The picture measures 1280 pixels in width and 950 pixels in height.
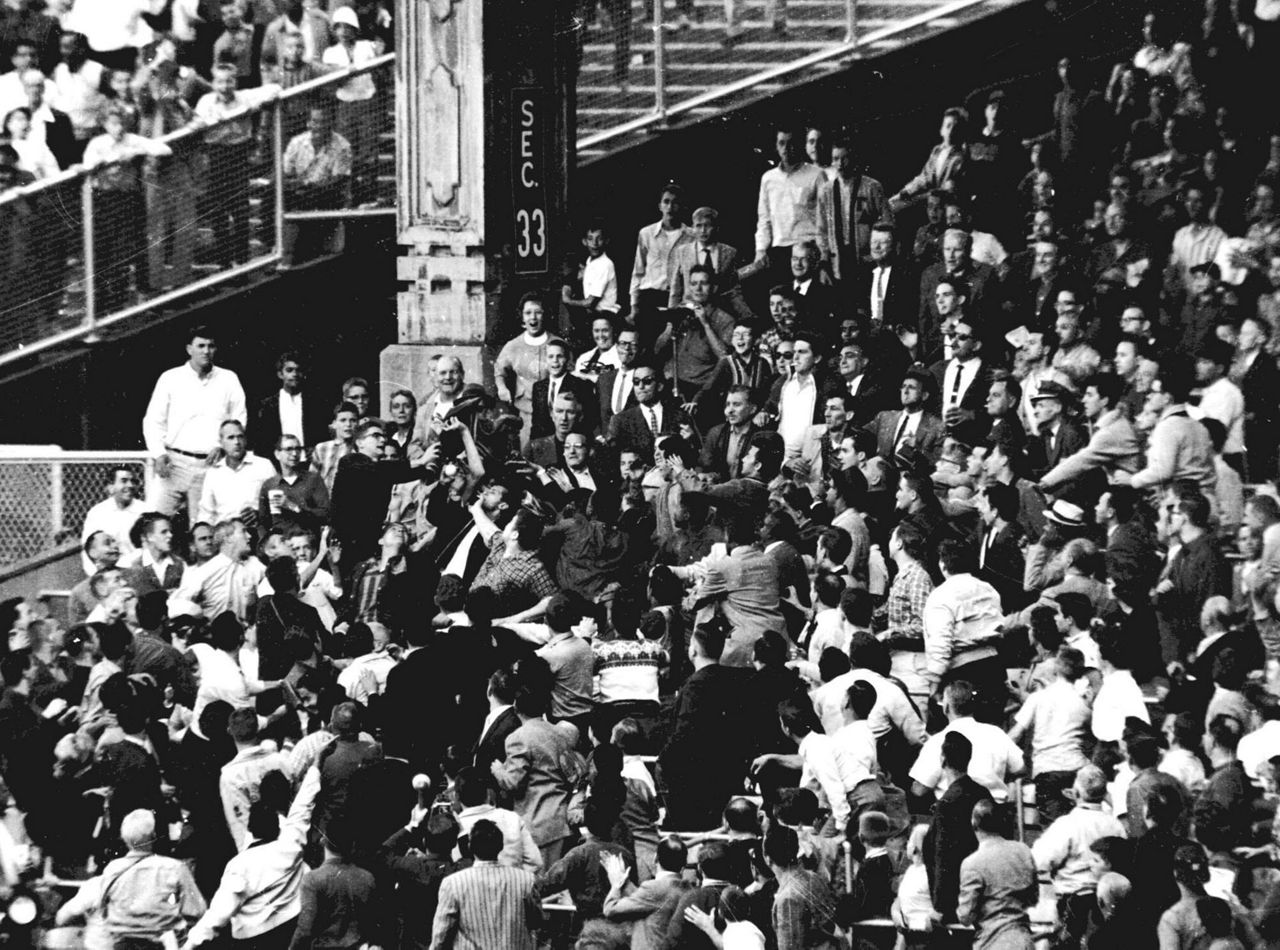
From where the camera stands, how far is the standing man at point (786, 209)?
21125 mm

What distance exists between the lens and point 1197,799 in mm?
12828

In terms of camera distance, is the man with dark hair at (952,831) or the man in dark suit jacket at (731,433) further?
the man in dark suit jacket at (731,433)

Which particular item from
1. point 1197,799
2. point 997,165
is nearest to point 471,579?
point 1197,799

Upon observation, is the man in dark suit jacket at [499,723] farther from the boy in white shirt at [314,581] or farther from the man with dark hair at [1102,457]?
the man with dark hair at [1102,457]

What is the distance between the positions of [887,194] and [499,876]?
1201 cm

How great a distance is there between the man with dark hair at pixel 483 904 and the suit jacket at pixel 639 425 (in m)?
6.02

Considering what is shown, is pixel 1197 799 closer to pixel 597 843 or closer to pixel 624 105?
pixel 597 843

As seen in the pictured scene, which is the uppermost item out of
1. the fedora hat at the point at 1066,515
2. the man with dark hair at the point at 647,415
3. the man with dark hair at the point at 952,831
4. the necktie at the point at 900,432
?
the man with dark hair at the point at 647,415

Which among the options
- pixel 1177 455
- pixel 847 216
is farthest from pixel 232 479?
pixel 1177 455

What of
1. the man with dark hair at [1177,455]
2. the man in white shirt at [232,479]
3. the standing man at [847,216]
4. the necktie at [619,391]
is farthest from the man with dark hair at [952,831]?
the standing man at [847,216]

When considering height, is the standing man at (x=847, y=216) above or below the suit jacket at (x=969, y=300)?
above

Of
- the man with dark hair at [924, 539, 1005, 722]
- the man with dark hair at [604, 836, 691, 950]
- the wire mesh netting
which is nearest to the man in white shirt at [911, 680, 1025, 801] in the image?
the man with dark hair at [924, 539, 1005, 722]

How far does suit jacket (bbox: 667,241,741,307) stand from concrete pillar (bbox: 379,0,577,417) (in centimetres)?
98

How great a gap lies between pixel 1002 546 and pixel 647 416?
343cm
